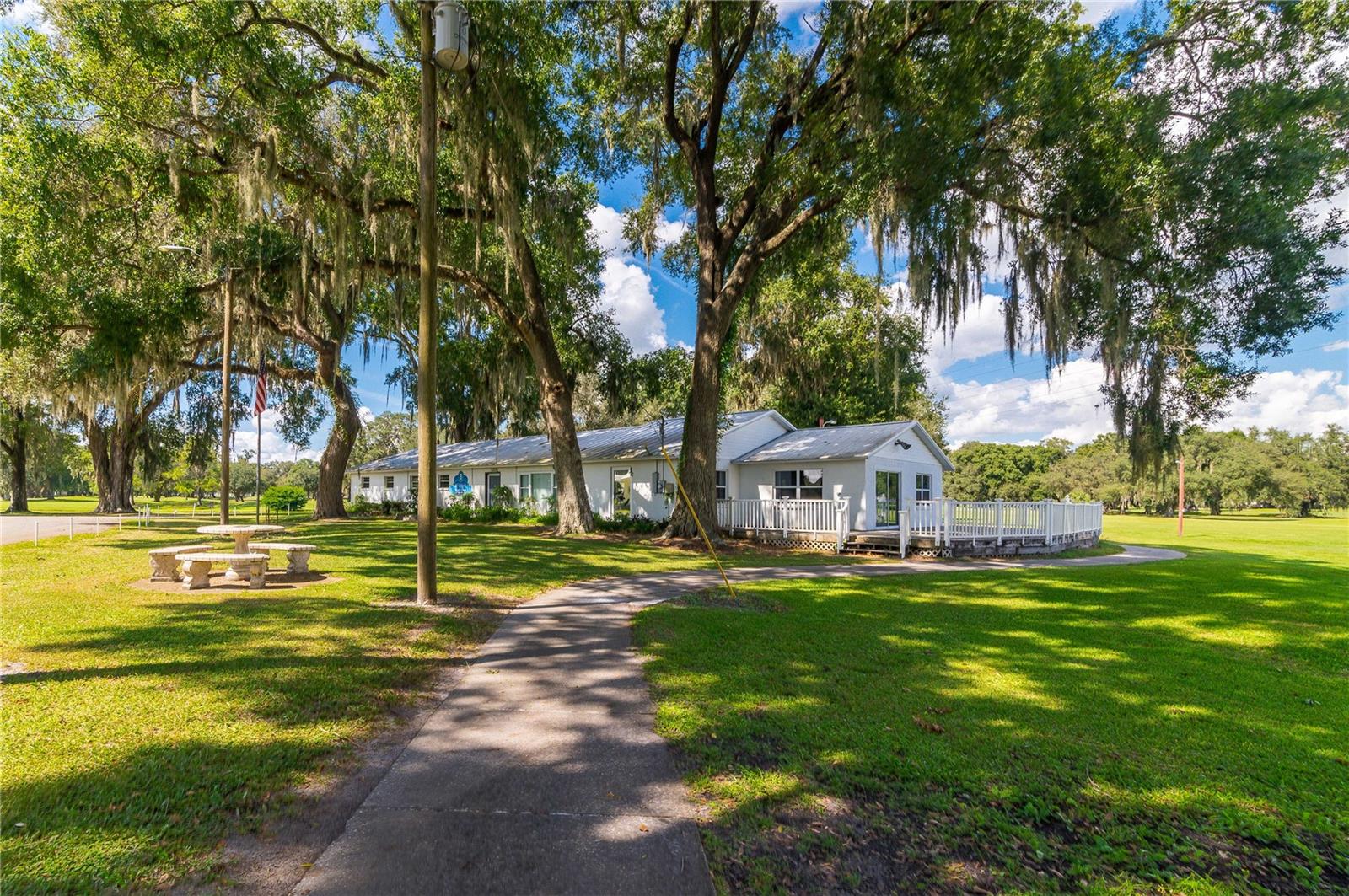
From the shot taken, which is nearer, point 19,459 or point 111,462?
point 111,462

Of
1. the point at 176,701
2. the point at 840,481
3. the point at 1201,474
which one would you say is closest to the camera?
the point at 176,701

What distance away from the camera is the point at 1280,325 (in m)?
8.63

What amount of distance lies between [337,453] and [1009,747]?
2573 centimetres

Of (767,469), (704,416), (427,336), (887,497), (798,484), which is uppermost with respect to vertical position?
(427,336)

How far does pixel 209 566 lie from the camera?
8.30 meters

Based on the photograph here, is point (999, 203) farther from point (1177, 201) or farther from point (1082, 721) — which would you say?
point (1082, 721)

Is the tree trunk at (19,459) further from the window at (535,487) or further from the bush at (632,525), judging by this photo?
the bush at (632,525)

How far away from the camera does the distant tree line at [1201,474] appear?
5194cm

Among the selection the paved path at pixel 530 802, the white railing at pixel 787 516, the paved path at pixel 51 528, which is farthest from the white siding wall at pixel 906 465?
the paved path at pixel 51 528

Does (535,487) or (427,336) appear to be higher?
(427,336)

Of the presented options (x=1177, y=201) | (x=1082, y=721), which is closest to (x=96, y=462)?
(x=1082, y=721)

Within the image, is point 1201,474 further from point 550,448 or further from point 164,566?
point 164,566

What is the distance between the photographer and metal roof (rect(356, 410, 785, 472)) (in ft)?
68.1

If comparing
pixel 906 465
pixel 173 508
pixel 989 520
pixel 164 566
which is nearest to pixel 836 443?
pixel 906 465
